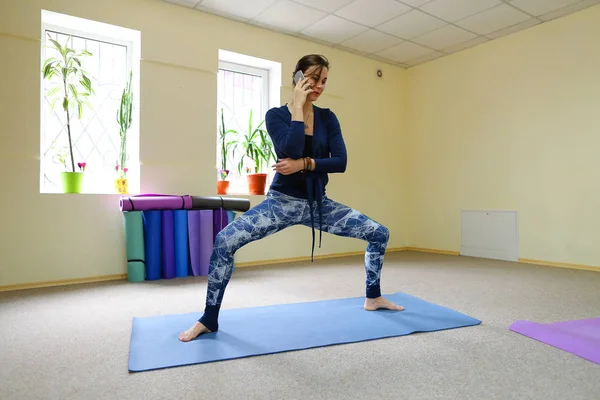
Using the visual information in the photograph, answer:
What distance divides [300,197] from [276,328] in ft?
2.14

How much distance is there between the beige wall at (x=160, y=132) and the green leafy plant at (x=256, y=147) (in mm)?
376

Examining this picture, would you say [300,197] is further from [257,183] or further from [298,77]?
[257,183]

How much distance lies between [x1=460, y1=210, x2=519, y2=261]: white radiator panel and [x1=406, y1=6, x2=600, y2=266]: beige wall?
82 mm

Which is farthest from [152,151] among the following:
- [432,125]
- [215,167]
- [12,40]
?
[432,125]

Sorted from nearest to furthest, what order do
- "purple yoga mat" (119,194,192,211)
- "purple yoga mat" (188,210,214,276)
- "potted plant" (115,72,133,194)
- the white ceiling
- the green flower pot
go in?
1. "purple yoga mat" (119,194,192,211)
2. the green flower pot
3. "purple yoga mat" (188,210,214,276)
4. "potted plant" (115,72,133,194)
5. the white ceiling

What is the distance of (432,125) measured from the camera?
17.4ft

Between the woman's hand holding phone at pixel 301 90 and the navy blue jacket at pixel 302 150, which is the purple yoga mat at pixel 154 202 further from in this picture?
the woman's hand holding phone at pixel 301 90

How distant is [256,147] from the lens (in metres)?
4.20

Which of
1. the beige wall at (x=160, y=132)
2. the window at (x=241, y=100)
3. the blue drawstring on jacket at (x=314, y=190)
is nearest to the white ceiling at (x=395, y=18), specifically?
the beige wall at (x=160, y=132)

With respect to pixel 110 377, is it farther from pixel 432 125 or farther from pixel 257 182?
pixel 432 125

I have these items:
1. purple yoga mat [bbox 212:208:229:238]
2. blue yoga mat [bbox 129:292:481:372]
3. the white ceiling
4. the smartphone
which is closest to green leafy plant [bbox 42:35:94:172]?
the white ceiling

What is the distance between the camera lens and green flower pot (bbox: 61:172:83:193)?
330cm

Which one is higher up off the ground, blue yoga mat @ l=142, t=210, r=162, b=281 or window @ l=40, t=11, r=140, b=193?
window @ l=40, t=11, r=140, b=193

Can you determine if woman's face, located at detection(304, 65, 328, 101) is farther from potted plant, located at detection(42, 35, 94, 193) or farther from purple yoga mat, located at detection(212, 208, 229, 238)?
potted plant, located at detection(42, 35, 94, 193)
